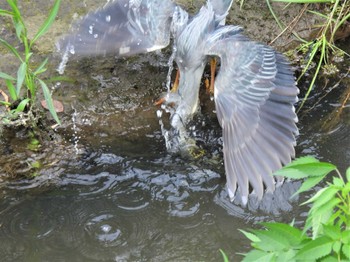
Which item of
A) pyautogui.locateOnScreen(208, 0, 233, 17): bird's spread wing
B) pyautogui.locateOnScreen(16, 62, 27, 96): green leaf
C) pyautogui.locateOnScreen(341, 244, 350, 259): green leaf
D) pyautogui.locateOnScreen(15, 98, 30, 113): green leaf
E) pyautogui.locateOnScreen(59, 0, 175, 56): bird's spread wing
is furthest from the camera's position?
pyautogui.locateOnScreen(208, 0, 233, 17): bird's spread wing

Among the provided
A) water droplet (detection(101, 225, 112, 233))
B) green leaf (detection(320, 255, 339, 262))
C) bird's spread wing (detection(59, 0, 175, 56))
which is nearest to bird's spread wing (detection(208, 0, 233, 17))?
bird's spread wing (detection(59, 0, 175, 56))

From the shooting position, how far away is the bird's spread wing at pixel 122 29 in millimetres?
3811

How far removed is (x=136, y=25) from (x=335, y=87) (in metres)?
1.39

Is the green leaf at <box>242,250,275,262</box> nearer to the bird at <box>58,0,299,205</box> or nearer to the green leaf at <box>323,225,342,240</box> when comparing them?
the green leaf at <box>323,225,342,240</box>

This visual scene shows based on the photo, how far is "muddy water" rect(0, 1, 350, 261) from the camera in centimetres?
299

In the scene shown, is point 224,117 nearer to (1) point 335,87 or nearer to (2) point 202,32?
(2) point 202,32

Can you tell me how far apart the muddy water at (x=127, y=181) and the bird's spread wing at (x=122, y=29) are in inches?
6.9

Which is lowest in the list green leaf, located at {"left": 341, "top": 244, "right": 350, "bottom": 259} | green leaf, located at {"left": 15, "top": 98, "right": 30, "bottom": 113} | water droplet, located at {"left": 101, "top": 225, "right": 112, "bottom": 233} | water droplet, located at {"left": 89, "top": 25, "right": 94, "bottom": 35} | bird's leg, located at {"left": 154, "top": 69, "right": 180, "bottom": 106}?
water droplet, located at {"left": 101, "top": 225, "right": 112, "bottom": 233}

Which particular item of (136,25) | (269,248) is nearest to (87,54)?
(136,25)

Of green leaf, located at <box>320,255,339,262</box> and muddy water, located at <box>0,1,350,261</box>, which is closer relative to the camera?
green leaf, located at <box>320,255,339,262</box>

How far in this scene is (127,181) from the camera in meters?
3.41

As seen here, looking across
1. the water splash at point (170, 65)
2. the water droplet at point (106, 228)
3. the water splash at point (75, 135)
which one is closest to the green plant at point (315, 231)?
the water droplet at point (106, 228)

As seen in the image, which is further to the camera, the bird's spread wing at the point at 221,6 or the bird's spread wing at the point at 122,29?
the bird's spread wing at the point at 221,6

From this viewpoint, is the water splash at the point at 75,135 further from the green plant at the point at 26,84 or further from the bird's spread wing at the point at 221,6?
the bird's spread wing at the point at 221,6
